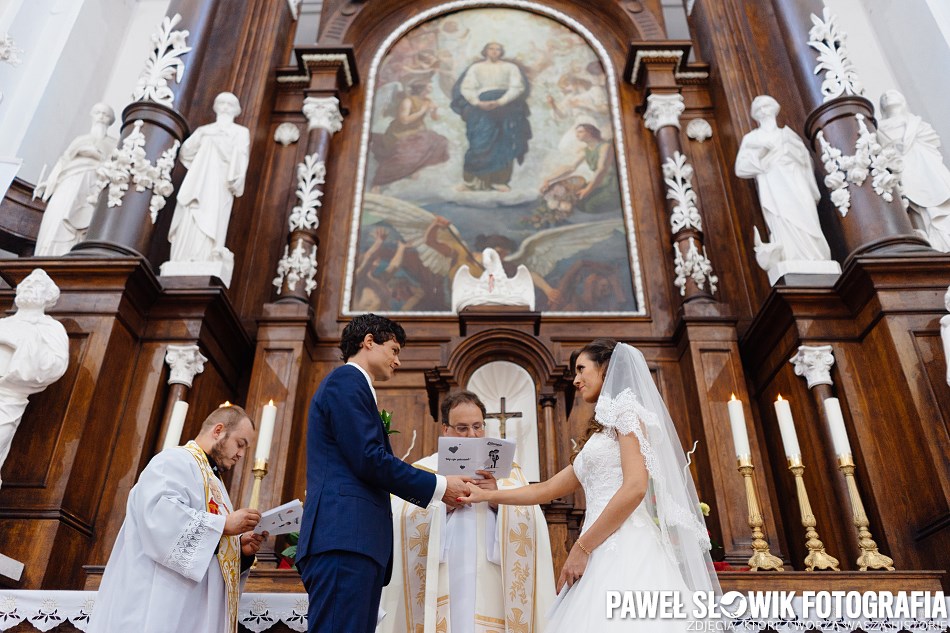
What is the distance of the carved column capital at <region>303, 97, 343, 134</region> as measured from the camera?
8203 mm

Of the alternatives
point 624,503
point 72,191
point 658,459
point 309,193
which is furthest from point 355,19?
point 624,503

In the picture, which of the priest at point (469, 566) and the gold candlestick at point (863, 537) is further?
the gold candlestick at point (863, 537)

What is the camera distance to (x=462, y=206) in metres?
8.13

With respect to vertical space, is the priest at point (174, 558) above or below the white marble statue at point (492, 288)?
below

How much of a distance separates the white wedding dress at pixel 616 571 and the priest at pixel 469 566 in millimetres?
648

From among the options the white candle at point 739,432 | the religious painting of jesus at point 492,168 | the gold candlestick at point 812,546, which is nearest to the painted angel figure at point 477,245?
the religious painting of jesus at point 492,168

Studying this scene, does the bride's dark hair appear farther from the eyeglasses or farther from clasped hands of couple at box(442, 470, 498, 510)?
the eyeglasses

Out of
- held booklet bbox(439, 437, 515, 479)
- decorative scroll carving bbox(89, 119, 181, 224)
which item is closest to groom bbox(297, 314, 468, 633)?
held booklet bbox(439, 437, 515, 479)

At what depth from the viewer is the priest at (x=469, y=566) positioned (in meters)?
3.74

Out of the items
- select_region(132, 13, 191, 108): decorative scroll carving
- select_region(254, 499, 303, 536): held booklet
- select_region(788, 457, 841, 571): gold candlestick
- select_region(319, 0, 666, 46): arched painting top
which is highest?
select_region(319, 0, 666, 46): arched painting top

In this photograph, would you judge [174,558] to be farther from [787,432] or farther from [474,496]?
[787,432]

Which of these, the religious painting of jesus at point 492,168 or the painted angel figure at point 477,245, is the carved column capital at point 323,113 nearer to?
the religious painting of jesus at point 492,168

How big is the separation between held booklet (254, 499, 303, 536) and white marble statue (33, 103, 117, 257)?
4157mm

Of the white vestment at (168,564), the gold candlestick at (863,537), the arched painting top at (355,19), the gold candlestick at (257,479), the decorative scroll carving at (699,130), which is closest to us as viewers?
the white vestment at (168,564)
